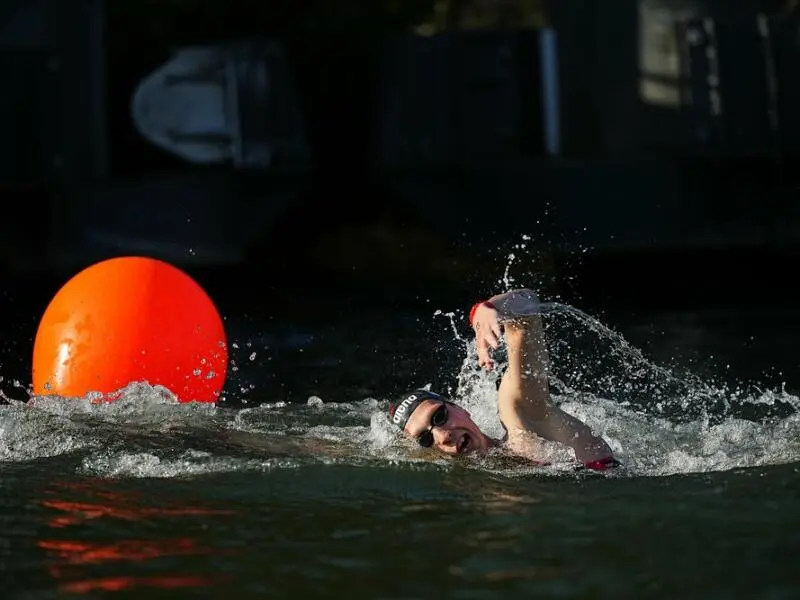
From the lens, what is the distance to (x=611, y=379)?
35.4 feet

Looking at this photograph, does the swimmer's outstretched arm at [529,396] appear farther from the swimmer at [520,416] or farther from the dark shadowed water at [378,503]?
the dark shadowed water at [378,503]

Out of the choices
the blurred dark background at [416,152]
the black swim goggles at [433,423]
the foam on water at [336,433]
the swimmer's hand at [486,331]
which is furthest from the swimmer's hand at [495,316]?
the blurred dark background at [416,152]

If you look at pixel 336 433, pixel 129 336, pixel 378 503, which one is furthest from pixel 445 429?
pixel 129 336

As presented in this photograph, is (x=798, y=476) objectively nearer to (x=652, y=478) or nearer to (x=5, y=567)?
(x=652, y=478)

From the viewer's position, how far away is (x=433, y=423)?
727 cm

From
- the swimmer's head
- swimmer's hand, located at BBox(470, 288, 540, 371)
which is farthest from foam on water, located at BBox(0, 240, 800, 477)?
swimmer's hand, located at BBox(470, 288, 540, 371)

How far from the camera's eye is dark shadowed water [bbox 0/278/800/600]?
5762mm

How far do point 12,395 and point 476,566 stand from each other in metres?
5.34

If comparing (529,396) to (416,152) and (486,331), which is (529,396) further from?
(416,152)

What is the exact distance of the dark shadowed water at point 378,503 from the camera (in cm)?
576

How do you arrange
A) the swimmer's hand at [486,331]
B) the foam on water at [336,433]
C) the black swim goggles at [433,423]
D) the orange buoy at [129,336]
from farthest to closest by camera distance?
the orange buoy at [129,336], the foam on water at [336,433], the black swim goggles at [433,423], the swimmer's hand at [486,331]

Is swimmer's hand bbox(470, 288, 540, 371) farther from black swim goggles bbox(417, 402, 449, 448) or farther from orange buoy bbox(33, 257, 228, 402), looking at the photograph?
orange buoy bbox(33, 257, 228, 402)

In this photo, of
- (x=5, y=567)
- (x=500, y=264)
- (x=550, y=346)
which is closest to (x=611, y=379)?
(x=550, y=346)

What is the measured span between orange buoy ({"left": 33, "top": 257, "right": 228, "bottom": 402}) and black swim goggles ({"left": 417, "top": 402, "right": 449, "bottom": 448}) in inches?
67.0
